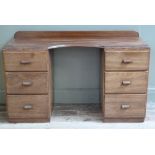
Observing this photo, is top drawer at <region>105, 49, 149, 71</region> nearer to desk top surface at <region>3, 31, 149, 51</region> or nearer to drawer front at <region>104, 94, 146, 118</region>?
desk top surface at <region>3, 31, 149, 51</region>

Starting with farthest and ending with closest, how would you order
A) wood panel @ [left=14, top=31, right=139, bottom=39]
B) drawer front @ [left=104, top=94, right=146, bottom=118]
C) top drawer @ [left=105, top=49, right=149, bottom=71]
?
1. wood panel @ [left=14, top=31, right=139, bottom=39]
2. drawer front @ [left=104, top=94, right=146, bottom=118]
3. top drawer @ [left=105, top=49, right=149, bottom=71]

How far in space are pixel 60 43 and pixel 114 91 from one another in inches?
22.1

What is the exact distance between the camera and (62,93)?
285 centimetres

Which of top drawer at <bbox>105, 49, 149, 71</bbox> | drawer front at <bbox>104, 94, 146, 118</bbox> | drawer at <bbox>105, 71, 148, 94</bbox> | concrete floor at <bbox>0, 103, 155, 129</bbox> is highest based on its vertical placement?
top drawer at <bbox>105, 49, 149, 71</bbox>

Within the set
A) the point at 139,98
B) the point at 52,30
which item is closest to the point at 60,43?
the point at 52,30

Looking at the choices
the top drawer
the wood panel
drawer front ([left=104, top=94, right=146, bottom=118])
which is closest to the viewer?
the top drawer

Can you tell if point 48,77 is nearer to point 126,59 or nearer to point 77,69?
point 77,69

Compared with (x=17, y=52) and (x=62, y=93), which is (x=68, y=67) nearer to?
(x=62, y=93)

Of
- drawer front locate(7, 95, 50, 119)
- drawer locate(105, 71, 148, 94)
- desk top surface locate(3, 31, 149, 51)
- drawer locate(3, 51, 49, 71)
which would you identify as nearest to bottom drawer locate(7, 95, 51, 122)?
drawer front locate(7, 95, 50, 119)

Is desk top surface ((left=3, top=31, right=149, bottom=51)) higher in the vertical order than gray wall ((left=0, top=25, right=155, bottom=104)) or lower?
higher

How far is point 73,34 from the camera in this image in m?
2.65

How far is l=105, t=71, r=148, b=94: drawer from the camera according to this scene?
234 cm

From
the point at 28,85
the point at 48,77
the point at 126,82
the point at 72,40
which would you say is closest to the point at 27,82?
the point at 28,85

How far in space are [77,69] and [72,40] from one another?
0.35m
